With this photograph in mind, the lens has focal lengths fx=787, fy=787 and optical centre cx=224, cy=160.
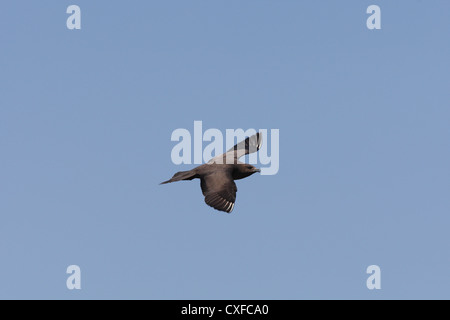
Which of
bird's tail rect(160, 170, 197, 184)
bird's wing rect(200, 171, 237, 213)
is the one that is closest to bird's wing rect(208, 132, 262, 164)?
bird's tail rect(160, 170, 197, 184)

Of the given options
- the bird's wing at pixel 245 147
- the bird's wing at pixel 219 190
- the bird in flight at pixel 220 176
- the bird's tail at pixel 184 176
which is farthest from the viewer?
the bird's wing at pixel 245 147

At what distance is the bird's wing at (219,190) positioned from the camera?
20953 millimetres

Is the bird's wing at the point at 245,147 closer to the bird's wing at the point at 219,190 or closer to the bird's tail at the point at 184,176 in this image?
the bird's tail at the point at 184,176

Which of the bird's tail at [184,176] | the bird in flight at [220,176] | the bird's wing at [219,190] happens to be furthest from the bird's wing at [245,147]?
the bird's wing at [219,190]

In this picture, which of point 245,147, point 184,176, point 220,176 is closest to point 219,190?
point 220,176

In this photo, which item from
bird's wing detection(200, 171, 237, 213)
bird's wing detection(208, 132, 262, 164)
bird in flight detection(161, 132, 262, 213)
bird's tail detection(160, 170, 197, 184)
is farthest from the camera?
bird's wing detection(208, 132, 262, 164)

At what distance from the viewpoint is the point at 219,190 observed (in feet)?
70.3

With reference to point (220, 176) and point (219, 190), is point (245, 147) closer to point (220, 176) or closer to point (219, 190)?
point (220, 176)

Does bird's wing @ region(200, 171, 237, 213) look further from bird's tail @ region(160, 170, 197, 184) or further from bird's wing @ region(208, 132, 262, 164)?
bird's wing @ region(208, 132, 262, 164)

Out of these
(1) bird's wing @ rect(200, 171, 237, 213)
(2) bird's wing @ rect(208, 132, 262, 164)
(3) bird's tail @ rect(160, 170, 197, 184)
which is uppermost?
(2) bird's wing @ rect(208, 132, 262, 164)

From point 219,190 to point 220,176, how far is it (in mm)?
673

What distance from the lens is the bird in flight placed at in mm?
21125
